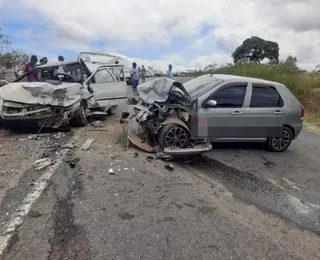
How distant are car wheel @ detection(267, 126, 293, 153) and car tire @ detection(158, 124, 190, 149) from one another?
2271 mm

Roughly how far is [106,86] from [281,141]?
536 cm

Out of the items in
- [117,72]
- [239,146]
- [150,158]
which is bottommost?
[239,146]

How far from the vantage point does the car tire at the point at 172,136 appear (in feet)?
21.2

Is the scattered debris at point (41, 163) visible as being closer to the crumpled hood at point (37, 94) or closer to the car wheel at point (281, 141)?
the crumpled hood at point (37, 94)

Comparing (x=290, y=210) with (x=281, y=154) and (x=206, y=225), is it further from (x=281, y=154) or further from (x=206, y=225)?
(x=281, y=154)

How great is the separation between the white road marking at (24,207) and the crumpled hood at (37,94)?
2.55m

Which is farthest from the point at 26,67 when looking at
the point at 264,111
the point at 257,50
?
the point at 257,50

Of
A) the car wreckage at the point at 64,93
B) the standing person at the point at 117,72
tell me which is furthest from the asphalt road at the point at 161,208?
the standing person at the point at 117,72

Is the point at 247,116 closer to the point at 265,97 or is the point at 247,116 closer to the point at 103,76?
the point at 265,97

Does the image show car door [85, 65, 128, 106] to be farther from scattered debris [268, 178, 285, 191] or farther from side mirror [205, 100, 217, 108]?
scattered debris [268, 178, 285, 191]

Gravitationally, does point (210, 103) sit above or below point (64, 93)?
below

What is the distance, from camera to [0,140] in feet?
24.8

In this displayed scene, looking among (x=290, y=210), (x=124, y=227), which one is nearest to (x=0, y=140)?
(x=124, y=227)

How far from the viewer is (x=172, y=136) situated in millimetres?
6523
